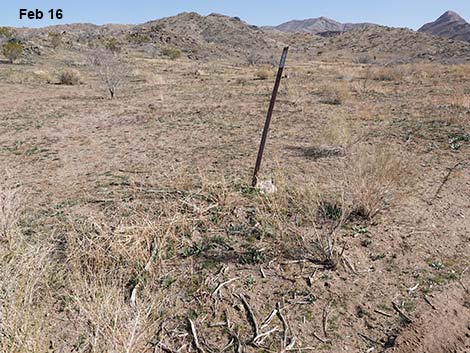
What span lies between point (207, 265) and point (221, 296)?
0.43 metres

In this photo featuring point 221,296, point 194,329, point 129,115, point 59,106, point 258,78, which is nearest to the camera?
point 194,329

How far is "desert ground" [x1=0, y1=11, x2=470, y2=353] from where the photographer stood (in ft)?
8.12

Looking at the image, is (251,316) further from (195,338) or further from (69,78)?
(69,78)

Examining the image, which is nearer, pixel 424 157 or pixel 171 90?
pixel 424 157

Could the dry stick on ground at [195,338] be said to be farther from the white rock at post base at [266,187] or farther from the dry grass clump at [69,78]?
the dry grass clump at [69,78]

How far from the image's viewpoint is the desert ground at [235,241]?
247 cm

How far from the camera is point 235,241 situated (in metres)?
3.62

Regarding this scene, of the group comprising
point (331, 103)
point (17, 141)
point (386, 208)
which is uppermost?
point (331, 103)

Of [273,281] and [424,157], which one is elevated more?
[424,157]

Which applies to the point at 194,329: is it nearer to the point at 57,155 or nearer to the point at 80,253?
the point at 80,253

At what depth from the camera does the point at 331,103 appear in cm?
1173

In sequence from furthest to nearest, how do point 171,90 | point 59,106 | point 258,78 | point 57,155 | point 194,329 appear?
1. point 258,78
2. point 171,90
3. point 59,106
4. point 57,155
5. point 194,329

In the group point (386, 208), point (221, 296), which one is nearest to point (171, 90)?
point (386, 208)

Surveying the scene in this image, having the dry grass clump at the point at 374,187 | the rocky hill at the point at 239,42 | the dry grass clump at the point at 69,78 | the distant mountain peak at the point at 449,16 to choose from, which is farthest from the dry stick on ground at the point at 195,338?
the distant mountain peak at the point at 449,16
